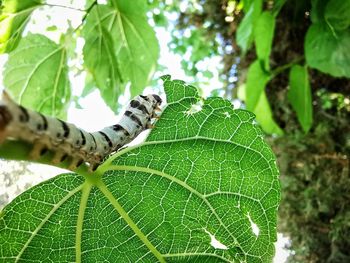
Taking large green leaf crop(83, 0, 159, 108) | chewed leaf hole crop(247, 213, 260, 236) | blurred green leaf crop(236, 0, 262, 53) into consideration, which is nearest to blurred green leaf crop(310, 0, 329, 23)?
blurred green leaf crop(236, 0, 262, 53)

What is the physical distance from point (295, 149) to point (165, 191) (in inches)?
56.0

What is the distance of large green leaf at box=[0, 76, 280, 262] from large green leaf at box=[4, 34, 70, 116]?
0.50m

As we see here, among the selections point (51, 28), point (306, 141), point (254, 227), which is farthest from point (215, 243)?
point (306, 141)

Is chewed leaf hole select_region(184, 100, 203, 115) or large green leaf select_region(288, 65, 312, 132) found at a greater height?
chewed leaf hole select_region(184, 100, 203, 115)

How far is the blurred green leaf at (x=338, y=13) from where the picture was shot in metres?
0.73

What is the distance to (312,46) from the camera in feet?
2.77

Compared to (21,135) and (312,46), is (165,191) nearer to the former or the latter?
(21,135)

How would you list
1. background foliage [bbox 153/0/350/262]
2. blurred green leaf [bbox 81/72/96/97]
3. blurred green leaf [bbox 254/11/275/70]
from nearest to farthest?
blurred green leaf [bbox 254/11/275/70] → blurred green leaf [bbox 81/72/96/97] → background foliage [bbox 153/0/350/262]

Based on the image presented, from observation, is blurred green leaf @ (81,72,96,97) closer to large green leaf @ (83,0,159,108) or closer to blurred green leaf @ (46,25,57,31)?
blurred green leaf @ (46,25,57,31)

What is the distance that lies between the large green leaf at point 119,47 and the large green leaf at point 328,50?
0.31 m

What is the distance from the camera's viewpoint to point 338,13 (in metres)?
0.74

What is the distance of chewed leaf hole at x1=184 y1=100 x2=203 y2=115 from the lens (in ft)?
1.61

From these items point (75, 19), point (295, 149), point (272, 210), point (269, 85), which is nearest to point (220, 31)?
point (269, 85)

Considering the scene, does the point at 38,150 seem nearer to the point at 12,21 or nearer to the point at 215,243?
the point at 215,243
